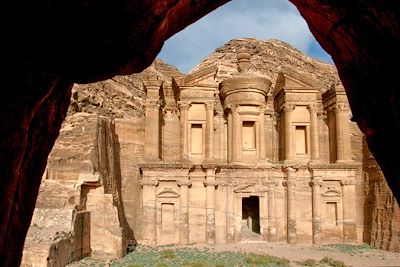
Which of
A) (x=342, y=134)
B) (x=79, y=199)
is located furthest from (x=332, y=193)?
(x=79, y=199)

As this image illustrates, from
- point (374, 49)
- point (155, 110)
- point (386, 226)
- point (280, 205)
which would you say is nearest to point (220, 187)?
point (280, 205)

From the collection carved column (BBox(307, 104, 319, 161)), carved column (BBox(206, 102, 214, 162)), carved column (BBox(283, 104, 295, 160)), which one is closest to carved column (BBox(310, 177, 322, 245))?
carved column (BBox(307, 104, 319, 161))

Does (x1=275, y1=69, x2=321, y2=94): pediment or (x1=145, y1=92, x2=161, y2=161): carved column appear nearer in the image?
(x1=145, y1=92, x2=161, y2=161): carved column

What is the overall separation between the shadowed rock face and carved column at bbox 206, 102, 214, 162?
1798 cm

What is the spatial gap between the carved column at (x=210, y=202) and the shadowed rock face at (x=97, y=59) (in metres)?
17.1

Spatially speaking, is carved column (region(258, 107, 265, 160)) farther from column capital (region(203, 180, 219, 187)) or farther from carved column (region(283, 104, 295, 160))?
column capital (region(203, 180, 219, 187))

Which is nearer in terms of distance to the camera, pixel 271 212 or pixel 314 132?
pixel 271 212

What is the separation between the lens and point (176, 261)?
17344 millimetres

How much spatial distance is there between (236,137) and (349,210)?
7.20m

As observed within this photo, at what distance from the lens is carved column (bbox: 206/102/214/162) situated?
77.5 feet

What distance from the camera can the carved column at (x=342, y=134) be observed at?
2403 cm

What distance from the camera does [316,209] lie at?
22750 millimetres

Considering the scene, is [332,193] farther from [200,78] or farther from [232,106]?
[200,78]

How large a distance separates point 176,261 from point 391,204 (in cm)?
1122
